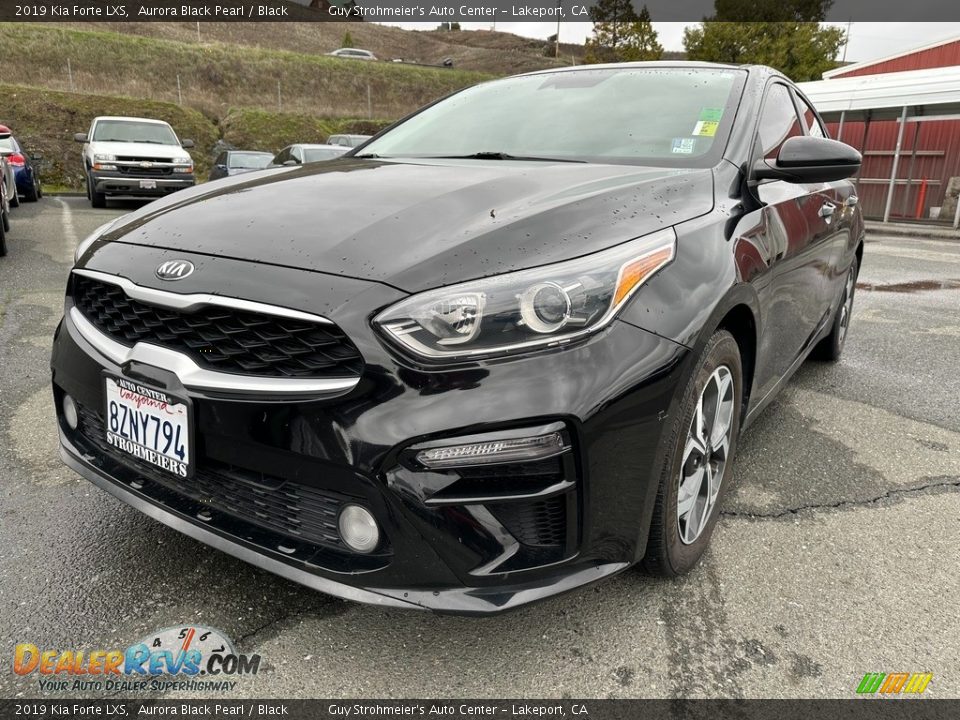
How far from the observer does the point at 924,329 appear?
5336mm

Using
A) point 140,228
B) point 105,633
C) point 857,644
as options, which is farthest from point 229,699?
point 857,644

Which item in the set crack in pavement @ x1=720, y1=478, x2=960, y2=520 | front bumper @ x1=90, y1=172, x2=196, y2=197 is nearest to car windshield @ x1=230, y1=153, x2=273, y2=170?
front bumper @ x1=90, y1=172, x2=196, y2=197

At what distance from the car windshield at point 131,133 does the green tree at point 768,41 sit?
27.2m

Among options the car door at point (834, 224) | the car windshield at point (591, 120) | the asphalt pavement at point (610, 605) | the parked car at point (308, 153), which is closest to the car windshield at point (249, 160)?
the parked car at point (308, 153)

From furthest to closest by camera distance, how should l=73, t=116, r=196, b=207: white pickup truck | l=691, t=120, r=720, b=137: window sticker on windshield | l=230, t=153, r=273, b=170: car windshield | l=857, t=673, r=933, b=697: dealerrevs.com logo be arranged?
l=230, t=153, r=273, b=170: car windshield < l=73, t=116, r=196, b=207: white pickup truck < l=691, t=120, r=720, b=137: window sticker on windshield < l=857, t=673, r=933, b=697: dealerrevs.com logo

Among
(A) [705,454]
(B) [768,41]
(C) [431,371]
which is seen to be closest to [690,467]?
(A) [705,454]

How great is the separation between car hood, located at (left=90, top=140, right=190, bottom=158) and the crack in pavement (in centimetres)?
1263

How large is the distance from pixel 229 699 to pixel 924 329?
5.51m

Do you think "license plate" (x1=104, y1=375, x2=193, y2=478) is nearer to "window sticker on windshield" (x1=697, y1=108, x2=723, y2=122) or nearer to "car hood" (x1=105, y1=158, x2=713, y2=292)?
"car hood" (x1=105, y1=158, x2=713, y2=292)

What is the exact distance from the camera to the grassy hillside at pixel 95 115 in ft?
66.5

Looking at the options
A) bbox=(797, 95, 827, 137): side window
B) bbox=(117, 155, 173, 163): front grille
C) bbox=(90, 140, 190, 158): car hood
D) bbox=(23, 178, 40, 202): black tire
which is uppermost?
bbox=(797, 95, 827, 137): side window

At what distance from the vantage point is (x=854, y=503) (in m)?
2.58

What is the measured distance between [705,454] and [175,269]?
1.53 metres

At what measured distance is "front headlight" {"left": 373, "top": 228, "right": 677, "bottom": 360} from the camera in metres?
1.48
